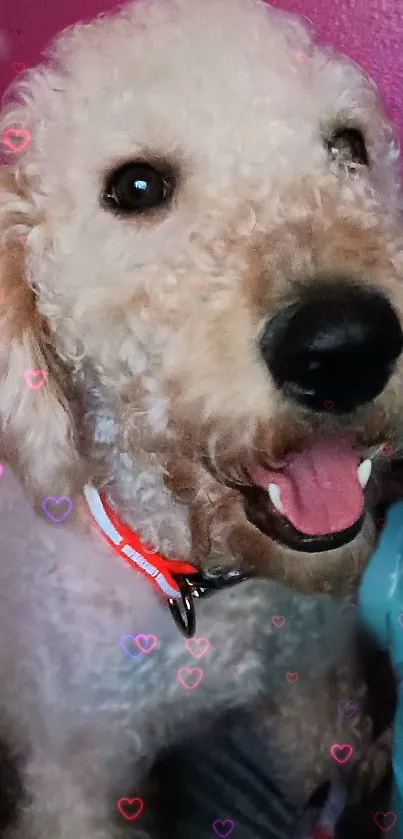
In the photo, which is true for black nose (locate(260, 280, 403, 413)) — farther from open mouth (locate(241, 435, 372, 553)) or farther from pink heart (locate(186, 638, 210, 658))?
pink heart (locate(186, 638, 210, 658))

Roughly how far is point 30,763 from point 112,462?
0.36 m

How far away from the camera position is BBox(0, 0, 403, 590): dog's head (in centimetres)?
59

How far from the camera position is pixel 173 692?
2.89ft

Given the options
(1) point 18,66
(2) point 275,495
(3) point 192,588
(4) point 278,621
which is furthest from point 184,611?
(1) point 18,66

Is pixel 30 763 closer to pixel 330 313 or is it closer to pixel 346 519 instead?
pixel 346 519

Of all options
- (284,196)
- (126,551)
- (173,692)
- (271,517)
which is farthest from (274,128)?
(173,692)

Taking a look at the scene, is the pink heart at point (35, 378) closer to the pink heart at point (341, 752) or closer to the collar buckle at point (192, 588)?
the collar buckle at point (192, 588)

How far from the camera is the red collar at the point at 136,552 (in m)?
0.84

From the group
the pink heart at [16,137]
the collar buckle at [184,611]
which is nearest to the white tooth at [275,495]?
the collar buckle at [184,611]

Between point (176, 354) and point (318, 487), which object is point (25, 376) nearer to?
point (176, 354)

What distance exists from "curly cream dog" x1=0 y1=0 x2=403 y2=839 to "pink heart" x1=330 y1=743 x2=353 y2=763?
198 millimetres

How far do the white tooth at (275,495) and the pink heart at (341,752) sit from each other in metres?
0.49
